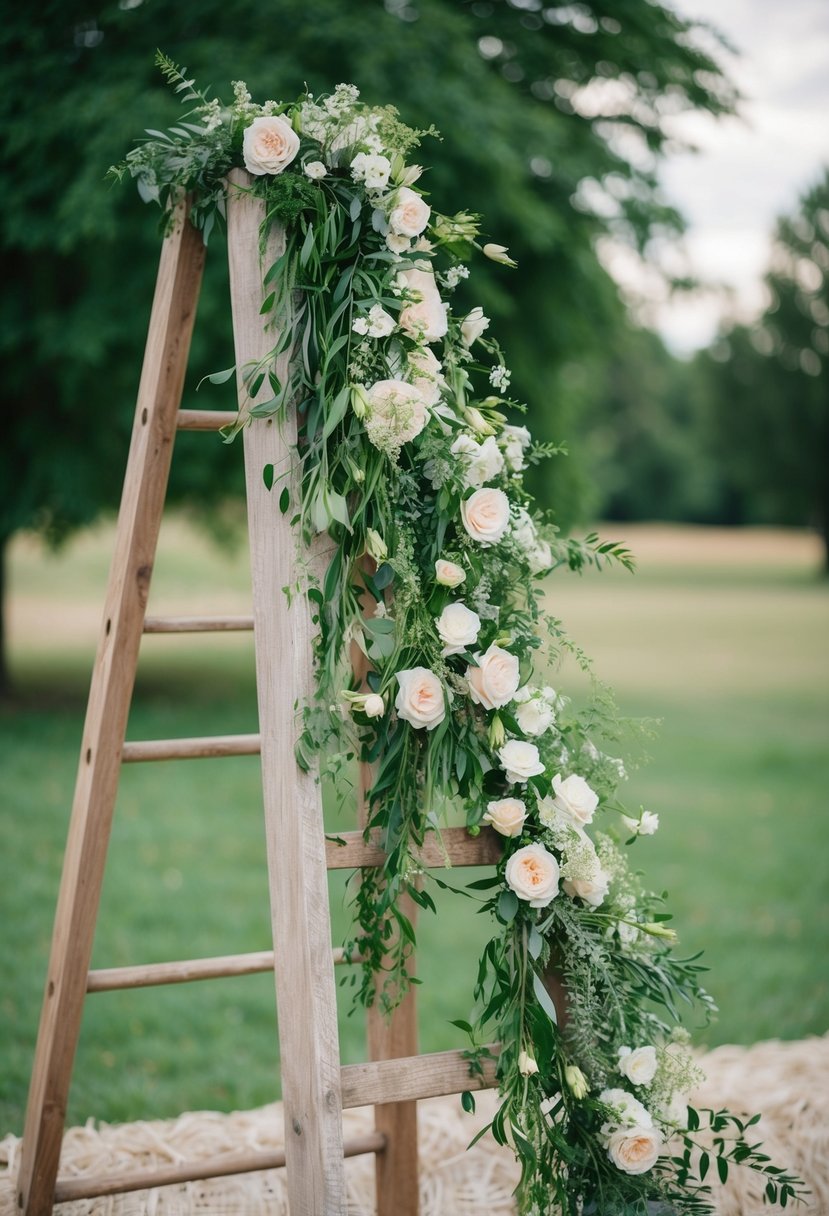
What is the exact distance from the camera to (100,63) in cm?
674

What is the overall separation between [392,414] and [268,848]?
2.61 ft

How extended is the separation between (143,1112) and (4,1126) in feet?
1.33

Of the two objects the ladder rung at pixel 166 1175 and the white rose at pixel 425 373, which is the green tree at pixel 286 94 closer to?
the white rose at pixel 425 373

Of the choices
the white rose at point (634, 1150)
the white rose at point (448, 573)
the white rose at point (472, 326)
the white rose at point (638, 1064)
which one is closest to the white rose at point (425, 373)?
the white rose at point (472, 326)

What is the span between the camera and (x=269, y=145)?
6.20 feet

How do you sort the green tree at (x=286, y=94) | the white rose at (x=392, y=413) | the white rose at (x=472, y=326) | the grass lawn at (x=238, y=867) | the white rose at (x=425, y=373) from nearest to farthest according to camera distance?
the white rose at (x=392, y=413) → the white rose at (x=425, y=373) → the white rose at (x=472, y=326) → the grass lawn at (x=238, y=867) → the green tree at (x=286, y=94)

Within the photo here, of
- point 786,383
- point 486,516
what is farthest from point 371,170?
point 786,383

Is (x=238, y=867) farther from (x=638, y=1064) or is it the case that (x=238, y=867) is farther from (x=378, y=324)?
(x=378, y=324)

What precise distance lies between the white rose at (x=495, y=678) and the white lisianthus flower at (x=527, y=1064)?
598 mm

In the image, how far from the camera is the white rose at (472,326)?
207cm

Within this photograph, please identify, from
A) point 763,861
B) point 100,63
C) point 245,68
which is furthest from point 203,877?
point 100,63

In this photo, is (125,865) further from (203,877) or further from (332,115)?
(332,115)

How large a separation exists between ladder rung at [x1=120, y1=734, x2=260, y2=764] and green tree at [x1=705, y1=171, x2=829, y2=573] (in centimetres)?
3214

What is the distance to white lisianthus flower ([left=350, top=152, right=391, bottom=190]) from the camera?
190cm
